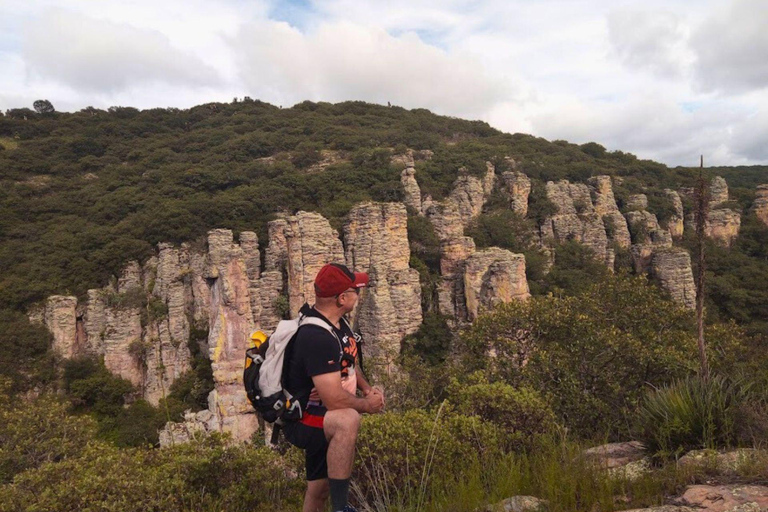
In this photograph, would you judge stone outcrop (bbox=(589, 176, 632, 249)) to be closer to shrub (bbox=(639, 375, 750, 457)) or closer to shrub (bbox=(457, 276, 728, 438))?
shrub (bbox=(457, 276, 728, 438))

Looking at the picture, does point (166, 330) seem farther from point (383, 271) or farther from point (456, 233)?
point (456, 233)

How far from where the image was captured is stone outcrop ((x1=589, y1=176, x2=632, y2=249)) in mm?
34656

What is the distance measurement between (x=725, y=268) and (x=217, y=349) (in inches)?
1351

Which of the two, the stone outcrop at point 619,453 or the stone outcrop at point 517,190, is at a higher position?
the stone outcrop at point 517,190

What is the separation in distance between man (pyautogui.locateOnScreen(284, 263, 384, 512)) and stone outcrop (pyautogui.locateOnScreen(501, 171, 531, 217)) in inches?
1339

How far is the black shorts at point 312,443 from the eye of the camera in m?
3.22

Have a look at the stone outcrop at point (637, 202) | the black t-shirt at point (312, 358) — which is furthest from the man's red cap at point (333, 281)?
the stone outcrop at point (637, 202)

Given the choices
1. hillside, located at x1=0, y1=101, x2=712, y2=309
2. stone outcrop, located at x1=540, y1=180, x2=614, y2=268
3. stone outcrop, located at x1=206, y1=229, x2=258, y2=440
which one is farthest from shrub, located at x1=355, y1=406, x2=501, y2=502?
stone outcrop, located at x1=540, y1=180, x2=614, y2=268

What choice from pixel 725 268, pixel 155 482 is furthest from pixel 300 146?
pixel 155 482

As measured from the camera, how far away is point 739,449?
3.70 m

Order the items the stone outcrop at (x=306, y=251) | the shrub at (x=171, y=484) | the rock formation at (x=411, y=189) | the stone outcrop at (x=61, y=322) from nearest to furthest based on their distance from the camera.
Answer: the shrub at (x=171, y=484) < the stone outcrop at (x=61, y=322) < the stone outcrop at (x=306, y=251) < the rock formation at (x=411, y=189)

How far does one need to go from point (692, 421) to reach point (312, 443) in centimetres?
358

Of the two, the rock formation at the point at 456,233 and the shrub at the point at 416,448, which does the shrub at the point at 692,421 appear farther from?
the rock formation at the point at 456,233

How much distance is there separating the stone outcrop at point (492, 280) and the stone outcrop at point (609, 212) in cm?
1589
